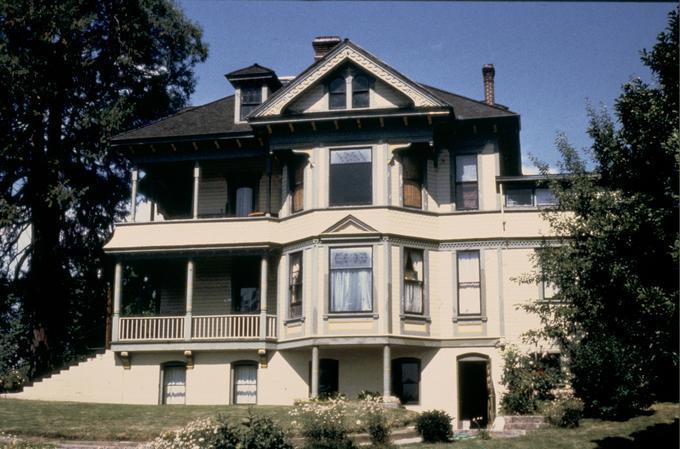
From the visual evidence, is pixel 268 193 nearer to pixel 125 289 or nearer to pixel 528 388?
pixel 528 388

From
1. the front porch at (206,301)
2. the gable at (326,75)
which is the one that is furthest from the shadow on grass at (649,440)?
the gable at (326,75)

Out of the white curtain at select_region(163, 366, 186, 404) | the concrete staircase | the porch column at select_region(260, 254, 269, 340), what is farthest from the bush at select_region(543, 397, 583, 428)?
the concrete staircase

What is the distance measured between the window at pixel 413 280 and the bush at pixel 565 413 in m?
7.36

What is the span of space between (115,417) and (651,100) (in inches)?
673

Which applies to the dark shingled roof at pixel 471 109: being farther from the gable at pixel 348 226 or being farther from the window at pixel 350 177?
the gable at pixel 348 226

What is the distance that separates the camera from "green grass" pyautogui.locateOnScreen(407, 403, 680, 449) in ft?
66.6

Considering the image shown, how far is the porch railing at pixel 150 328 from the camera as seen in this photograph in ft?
102

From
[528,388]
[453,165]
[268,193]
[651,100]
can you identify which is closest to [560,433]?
[528,388]

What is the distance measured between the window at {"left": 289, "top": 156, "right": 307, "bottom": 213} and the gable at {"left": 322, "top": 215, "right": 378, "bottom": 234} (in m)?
1.78

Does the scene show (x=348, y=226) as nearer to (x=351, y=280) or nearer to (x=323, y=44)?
(x=351, y=280)

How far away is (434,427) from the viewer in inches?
873

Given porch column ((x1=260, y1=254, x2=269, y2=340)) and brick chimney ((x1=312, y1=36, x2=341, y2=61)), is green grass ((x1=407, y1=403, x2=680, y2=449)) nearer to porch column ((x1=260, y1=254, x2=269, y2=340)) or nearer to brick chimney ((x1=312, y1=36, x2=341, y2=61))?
porch column ((x1=260, y1=254, x2=269, y2=340))

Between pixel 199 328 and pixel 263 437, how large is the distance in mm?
12252

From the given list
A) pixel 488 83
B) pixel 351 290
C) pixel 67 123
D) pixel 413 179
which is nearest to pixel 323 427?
pixel 351 290
